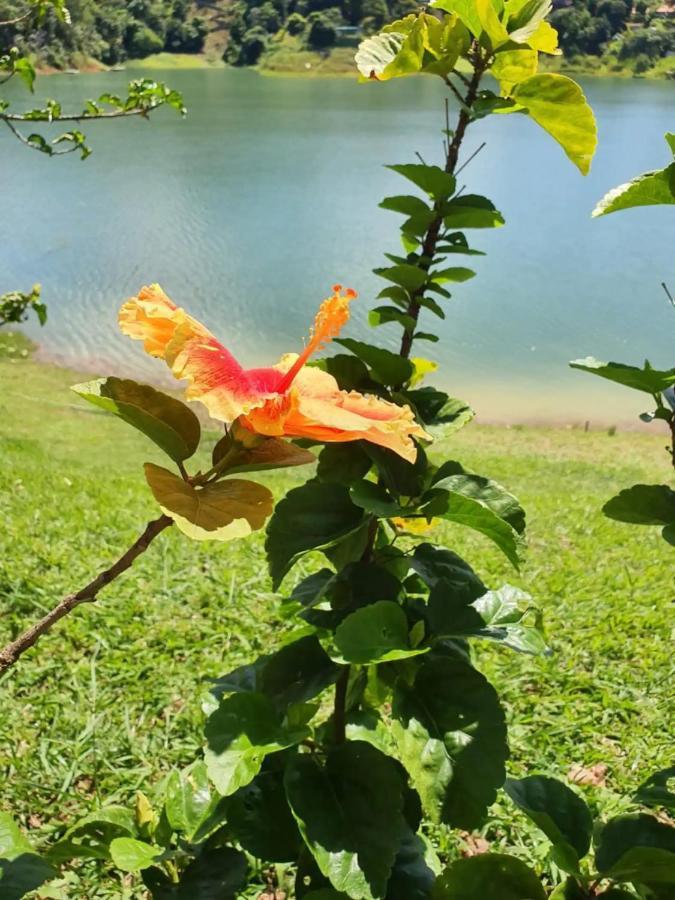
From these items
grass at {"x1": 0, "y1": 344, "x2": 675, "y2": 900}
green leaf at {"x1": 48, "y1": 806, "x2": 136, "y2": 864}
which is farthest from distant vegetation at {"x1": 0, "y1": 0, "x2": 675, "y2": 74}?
green leaf at {"x1": 48, "y1": 806, "x2": 136, "y2": 864}

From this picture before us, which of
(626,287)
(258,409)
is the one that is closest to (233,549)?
(258,409)

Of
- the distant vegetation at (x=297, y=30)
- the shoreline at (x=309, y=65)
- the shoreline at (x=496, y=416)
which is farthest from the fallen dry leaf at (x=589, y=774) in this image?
the shoreline at (x=309, y=65)

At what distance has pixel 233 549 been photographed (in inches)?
104

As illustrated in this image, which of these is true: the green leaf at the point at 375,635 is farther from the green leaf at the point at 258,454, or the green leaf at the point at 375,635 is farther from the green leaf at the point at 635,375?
the green leaf at the point at 635,375

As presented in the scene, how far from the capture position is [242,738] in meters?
0.72

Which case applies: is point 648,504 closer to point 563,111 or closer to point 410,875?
point 563,111

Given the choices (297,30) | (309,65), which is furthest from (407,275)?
(297,30)

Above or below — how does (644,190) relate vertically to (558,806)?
above

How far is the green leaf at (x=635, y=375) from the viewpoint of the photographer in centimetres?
65

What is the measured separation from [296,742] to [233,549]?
6.35 ft

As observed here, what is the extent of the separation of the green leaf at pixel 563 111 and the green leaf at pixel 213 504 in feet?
1.32

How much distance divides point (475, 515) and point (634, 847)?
11.8 inches

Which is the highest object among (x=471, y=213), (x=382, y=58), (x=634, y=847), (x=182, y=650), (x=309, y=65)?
(x=382, y=58)

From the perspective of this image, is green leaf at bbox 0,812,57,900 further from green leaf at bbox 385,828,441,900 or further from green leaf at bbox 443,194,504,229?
green leaf at bbox 443,194,504,229
